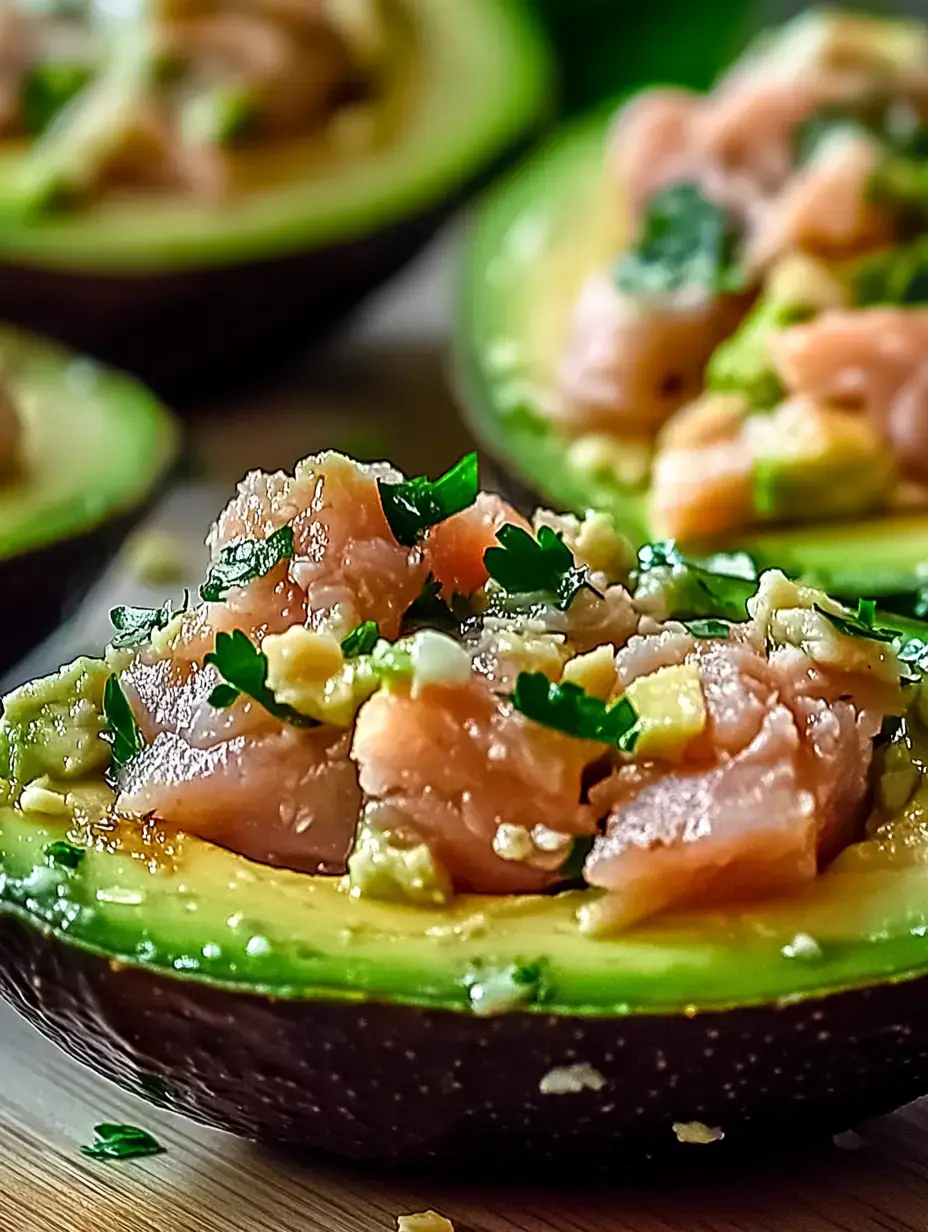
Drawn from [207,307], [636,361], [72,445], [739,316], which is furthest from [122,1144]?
[207,307]

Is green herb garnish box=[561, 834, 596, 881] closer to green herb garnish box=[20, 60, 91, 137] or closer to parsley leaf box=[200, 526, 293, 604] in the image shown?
parsley leaf box=[200, 526, 293, 604]

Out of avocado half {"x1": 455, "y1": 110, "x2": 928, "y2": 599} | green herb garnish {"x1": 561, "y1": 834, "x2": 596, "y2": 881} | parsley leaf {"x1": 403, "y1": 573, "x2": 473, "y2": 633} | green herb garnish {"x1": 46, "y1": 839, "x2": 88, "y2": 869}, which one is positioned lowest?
green herb garnish {"x1": 46, "y1": 839, "x2": 88, "y2": 869}

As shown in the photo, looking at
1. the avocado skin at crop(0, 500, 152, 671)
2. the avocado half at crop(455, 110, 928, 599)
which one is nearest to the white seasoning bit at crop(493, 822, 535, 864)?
the avocado half at crop(455, 110, 928, 599)

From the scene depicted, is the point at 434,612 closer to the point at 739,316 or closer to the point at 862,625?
the point at 862,625

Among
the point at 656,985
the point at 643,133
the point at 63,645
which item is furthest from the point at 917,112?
the point at 656,985

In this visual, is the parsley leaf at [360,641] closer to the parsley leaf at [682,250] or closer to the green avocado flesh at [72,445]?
the green avocado flesh at [72,445]

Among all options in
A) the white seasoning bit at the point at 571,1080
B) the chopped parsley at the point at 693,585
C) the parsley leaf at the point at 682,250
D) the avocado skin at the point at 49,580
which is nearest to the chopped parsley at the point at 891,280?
the parsley leaf at the point at 682,250
